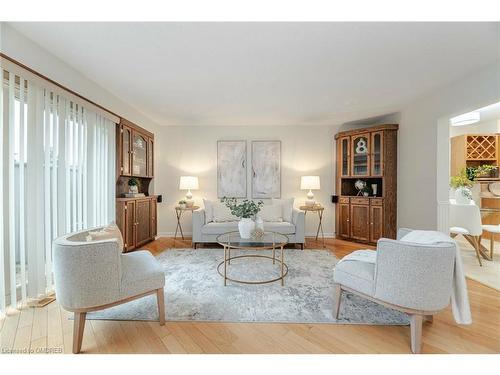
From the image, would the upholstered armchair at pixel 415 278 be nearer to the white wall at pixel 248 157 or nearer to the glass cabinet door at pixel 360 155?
the glass cabinet door at pixel 360 155

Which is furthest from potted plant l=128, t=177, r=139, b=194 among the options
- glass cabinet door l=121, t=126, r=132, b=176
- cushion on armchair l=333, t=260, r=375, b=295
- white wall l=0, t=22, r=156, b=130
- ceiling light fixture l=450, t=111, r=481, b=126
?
ceiling light fixture l=450, t=111, r=481, b=126

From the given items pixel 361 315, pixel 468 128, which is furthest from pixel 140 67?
pixel 468 128

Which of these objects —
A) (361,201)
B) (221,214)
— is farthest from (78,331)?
(361,201)

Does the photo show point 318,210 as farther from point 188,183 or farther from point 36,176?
point 36,176

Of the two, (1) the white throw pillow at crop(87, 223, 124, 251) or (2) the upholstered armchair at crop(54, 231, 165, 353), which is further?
(1) the white throw pillow at crop(87, 223, 124, 251)

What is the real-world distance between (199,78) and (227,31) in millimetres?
902

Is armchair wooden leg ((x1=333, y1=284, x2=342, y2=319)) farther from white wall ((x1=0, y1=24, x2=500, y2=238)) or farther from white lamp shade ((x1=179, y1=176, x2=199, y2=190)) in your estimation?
white lamp shade ((x1=179, y1=176, x2=199, y2=190))

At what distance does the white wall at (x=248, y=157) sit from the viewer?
446 cm

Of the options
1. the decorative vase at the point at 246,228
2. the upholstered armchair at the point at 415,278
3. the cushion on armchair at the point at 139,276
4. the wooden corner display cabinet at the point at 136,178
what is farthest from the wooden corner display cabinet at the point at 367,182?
the wooden corner display cabinet at the point at 136,178

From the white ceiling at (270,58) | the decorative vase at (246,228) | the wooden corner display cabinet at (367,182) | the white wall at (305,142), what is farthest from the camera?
the wooden corner display cabinet at (367,182)

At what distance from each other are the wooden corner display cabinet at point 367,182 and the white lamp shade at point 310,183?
0.53 m

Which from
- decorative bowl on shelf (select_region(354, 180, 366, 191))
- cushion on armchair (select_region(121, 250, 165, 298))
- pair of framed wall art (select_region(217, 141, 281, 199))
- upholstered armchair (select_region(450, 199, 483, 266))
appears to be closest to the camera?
cushion on armchair (select_region(121, 250, 165, 298))

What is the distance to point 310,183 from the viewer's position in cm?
412

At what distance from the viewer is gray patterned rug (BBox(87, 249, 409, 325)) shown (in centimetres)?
175
